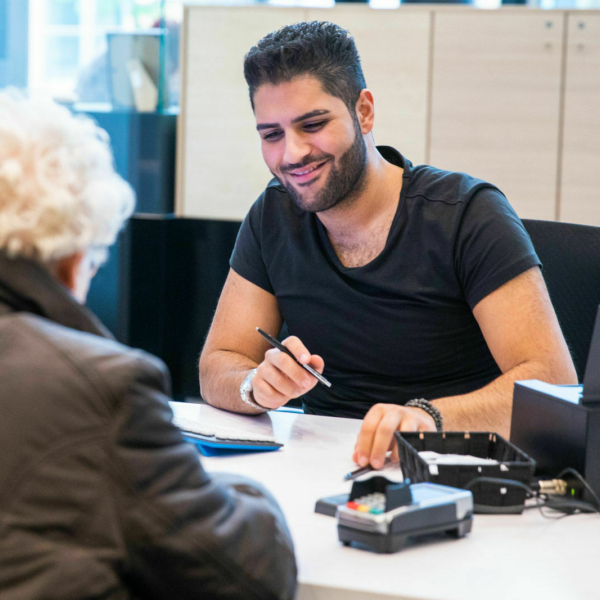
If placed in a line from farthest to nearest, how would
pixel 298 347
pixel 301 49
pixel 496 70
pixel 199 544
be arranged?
pixel 496 70 → pixel 301 49 → pixel 298 347 → pixel 199 544

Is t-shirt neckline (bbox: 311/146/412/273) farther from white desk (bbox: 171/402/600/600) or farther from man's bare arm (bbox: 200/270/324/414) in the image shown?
white desk (bbox: 171/402/600/600)

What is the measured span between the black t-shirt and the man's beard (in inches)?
3.5

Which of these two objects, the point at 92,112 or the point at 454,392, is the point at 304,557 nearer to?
the point at 454,392

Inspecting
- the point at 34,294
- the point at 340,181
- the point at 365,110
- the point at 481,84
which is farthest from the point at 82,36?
the point at 34,294

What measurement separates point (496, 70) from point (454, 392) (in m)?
2.11

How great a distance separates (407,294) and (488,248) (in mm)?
205

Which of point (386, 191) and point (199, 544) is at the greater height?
point (386, 191)

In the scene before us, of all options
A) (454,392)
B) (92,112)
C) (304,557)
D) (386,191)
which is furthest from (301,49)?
(92,112)

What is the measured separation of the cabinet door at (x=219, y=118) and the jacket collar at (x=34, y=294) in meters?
2.84

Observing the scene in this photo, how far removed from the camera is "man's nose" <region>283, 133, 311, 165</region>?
1625mm

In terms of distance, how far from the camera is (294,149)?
163 centimetres

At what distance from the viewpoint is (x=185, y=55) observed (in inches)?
139

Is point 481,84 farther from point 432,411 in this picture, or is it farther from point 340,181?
point 432,411

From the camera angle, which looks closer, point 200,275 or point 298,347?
point 298,347
